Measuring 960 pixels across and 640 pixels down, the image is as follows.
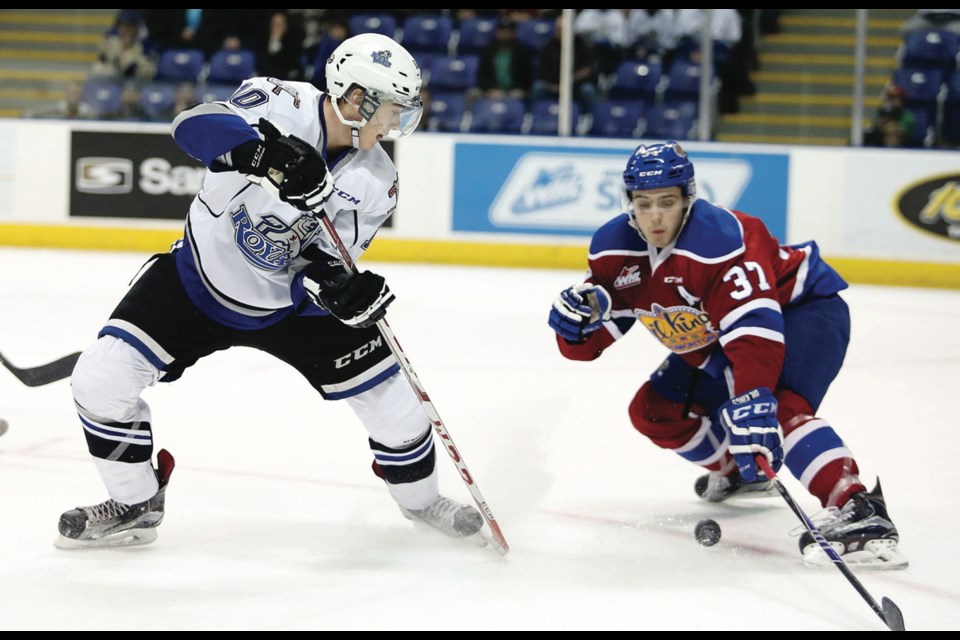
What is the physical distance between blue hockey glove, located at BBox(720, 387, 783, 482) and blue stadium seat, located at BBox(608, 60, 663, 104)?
587 cm

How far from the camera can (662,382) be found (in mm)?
3227

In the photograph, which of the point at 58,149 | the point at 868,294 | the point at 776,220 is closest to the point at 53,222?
the point at 58,149

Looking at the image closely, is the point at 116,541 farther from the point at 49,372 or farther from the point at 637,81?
the point at 637,81

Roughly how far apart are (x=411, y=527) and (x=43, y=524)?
885 millimetres

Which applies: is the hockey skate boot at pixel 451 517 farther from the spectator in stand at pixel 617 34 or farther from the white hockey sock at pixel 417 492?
the spectator in stand at pixel 617 34

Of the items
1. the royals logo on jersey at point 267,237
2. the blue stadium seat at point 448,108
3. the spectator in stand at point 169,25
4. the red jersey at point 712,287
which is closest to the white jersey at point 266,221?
the royals logo on jersey at point 267,237

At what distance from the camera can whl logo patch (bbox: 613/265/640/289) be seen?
2.98 meters

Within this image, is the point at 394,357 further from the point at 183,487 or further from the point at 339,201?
the point at 183,487

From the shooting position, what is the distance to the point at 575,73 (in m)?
8.28

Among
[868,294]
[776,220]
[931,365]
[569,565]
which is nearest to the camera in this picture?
[569,565]

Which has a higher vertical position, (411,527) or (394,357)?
(394,357)

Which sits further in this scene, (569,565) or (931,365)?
(931,365)

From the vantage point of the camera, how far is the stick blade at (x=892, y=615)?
7.63ft

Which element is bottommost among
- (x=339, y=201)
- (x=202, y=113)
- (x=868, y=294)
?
(x=868, y=294)
